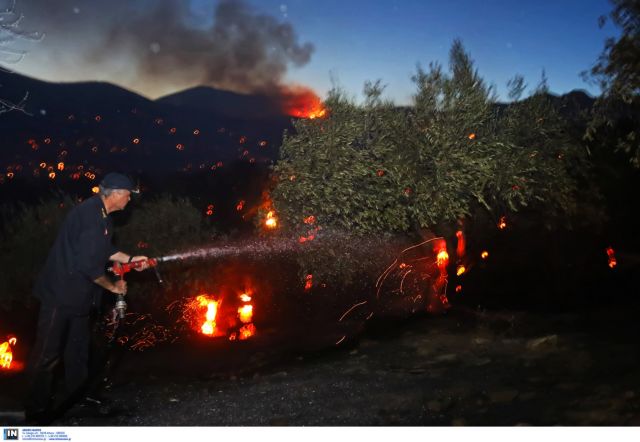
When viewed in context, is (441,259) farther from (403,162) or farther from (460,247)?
(403,162)

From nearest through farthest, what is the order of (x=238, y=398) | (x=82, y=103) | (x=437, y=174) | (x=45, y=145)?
(x=238, y=398), (x=437, y=174), (x=45, y=145), (x=82, y=103)

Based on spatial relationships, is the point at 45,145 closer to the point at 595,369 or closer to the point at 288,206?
the point at 288,206

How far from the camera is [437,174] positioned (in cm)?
1340

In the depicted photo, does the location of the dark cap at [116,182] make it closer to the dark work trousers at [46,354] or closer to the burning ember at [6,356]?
the dark work trousers at [46,354]

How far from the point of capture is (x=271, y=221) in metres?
14.9

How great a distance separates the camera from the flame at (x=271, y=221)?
14828 millimetres

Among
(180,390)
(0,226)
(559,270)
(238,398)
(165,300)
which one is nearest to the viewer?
(238,398)

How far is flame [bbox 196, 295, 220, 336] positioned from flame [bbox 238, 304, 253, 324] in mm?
683

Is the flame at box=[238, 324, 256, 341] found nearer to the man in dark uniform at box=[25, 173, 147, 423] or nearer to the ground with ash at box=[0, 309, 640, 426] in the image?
the ground with ash at box=[0, 309, 640, 426]

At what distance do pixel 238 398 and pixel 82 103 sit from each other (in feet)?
464

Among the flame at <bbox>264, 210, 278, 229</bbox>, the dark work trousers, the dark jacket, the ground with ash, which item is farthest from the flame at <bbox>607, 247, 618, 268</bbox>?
the dark work trousers

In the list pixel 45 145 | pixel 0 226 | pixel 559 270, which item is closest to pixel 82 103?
pixel 45 145

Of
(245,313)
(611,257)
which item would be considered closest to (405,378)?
(245,313)
